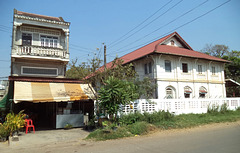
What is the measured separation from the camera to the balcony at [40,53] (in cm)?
1548

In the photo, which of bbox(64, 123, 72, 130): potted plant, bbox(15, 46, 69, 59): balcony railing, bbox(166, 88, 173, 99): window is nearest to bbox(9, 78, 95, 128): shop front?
bbox(64, 123, 72, 130): potted plant

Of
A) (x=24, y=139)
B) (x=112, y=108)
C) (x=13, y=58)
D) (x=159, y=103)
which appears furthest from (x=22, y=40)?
(x=159, y=103)

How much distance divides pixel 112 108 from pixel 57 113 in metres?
4.90

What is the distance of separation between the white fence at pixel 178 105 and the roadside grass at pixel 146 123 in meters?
0.97

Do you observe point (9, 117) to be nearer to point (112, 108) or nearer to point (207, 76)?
point (112, 108)

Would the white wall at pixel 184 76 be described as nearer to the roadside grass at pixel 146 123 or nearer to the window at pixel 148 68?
the window at pixel 148 68

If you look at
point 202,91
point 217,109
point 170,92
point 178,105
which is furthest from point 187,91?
point 178,105

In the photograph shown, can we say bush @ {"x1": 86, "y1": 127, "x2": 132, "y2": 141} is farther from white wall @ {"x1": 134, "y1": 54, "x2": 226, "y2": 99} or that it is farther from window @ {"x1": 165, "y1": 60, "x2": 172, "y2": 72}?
window @ {"x1": 165, "y1": 60, "x2": 172, "y2": 72}

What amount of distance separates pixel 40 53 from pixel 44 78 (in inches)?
153

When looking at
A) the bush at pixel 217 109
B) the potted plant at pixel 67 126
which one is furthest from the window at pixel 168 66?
the potted plant at pixel 67 126

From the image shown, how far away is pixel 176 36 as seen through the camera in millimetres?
23797

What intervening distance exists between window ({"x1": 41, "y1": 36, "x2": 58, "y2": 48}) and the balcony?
1.38 meters

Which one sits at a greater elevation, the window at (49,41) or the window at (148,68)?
the window at (49,41)

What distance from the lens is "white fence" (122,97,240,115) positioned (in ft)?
42.2
